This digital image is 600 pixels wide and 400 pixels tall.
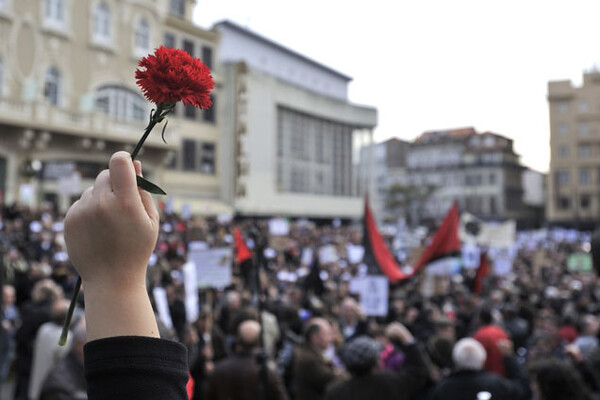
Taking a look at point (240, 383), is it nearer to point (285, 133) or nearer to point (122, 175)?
point (122, 175)

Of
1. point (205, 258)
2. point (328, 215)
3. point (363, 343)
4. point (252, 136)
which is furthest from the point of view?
point (328, 215)

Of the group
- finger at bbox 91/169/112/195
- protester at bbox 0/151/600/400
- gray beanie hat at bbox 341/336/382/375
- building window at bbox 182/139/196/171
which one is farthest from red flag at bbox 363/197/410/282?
building window at bbox 182/139/196/171

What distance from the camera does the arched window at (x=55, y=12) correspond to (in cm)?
2583

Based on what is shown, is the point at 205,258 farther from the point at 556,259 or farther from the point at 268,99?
the point at 268,99

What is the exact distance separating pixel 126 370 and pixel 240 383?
3.95 metres

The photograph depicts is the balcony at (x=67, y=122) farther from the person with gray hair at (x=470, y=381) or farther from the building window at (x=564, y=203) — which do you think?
the building window at (x=564, y=203)

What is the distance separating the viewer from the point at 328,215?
157ft

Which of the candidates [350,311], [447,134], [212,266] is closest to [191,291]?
[212,266]

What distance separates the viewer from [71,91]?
88.0 feet

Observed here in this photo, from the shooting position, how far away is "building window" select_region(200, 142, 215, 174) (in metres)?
36.3

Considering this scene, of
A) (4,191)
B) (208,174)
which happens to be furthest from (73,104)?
(208,174)

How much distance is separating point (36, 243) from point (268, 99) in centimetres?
2813

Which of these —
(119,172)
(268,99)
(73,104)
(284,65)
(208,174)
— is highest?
(284,65)

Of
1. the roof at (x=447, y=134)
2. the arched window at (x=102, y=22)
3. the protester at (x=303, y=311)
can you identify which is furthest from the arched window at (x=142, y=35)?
the roof at (x=447, y=134)
